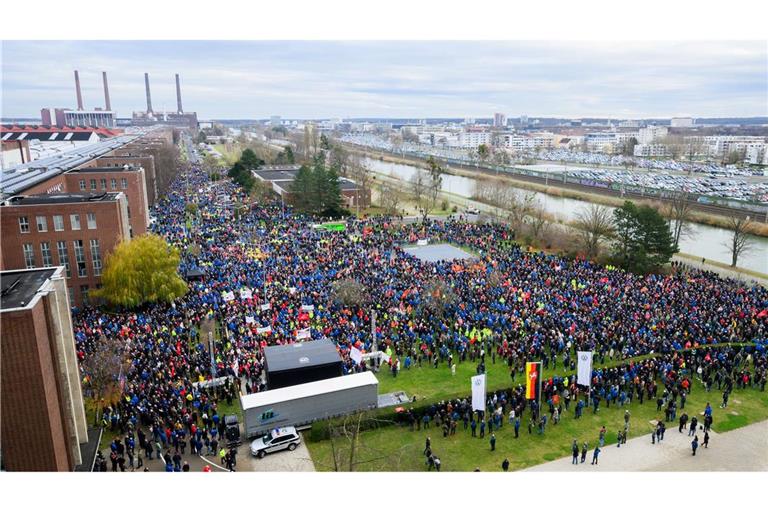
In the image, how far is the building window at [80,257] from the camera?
29.2 m

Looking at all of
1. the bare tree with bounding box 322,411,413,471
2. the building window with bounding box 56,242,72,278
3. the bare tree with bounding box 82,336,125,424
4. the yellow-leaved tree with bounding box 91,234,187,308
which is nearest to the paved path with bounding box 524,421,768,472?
the bare tree with bounding box 322,411,413,471

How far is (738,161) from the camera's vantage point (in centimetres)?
11994

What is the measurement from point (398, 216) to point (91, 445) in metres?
41.6

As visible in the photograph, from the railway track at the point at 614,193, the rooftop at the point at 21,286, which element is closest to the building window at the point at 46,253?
the rooftop at the point at 21,286

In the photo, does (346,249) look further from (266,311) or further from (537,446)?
(537,446)

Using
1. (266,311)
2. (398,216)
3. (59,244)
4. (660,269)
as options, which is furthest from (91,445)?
(398,216)

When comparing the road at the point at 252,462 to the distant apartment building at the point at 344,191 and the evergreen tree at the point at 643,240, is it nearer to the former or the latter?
the evergreen tree at the point at 643,240

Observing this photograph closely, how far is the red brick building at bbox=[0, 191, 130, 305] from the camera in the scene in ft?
90.9

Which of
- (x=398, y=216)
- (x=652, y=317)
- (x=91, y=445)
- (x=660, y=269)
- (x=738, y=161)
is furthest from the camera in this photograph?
(x=738, y=161)

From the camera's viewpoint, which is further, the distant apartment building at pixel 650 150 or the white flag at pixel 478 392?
the distant apartment building at pixel 650 150

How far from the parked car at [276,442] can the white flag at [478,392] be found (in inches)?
226

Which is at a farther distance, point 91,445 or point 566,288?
point 566,288

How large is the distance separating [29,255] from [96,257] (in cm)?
313

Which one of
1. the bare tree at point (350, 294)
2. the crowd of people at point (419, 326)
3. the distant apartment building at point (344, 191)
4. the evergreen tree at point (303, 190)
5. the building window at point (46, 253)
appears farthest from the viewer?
the distant apartment building at point (344, 191)
